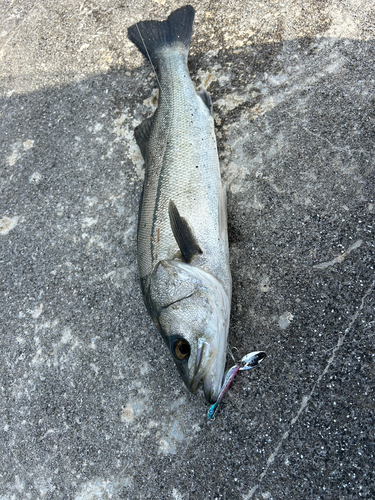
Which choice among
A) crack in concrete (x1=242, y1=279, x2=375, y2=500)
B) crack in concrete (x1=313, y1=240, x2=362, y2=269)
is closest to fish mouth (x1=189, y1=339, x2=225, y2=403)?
crack in concrete (x1=242, y1=279, x2=375, y2=500)

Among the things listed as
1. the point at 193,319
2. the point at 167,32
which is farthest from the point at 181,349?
the point at 167,32

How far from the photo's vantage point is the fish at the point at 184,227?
2281mm

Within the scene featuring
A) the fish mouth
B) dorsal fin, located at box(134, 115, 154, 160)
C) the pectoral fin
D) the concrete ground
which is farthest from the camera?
dorsal fin, located at box(134, 115, 154, 160)

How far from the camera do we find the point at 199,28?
11.6 ft

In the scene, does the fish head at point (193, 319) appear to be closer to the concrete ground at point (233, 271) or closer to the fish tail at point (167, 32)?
the concrete ground at point (233, 271)

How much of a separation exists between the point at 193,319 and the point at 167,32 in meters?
2.78

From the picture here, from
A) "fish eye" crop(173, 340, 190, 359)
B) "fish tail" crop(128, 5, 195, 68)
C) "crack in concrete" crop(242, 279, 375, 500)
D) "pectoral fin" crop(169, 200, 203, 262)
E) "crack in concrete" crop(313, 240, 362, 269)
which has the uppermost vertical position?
"fish tail" crop(128, 5, 195, 68)

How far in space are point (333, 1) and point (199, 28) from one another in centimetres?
127

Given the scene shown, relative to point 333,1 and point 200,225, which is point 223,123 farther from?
point 333,1

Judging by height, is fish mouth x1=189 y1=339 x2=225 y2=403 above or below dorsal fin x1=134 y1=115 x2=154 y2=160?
below

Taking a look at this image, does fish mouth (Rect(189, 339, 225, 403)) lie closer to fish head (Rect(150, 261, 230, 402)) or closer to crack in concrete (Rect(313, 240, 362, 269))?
fish head (Rect(150, 261, 230, 402))

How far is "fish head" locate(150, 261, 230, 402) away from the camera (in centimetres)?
222

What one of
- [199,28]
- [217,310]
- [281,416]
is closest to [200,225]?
[217,310]

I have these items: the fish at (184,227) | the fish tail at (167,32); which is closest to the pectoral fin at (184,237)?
the fish at (184,227)
